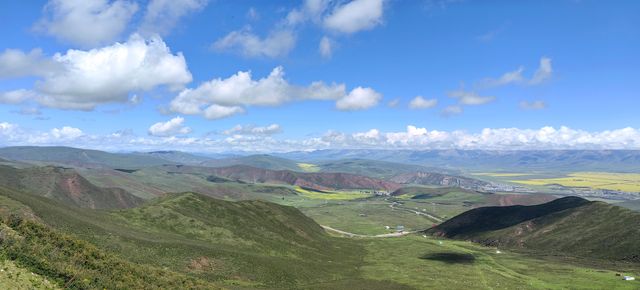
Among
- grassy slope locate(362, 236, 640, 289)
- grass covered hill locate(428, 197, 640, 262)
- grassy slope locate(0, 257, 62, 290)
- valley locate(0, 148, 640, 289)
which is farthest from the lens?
grass covered hill locate(428, 197, 640, 262)

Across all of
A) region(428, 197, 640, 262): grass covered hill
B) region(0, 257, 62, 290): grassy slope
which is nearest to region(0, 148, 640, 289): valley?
region(0, 257, 62, 290): grassy slope

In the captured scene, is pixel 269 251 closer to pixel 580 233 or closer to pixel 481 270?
pixel 481 270

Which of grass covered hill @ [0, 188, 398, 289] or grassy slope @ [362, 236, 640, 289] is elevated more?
grass covered hill @ [0, 188, 398, 289]

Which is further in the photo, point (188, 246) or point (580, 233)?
point (580, 233)

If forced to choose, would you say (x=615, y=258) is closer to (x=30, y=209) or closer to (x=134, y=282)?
(x=134, y=282)

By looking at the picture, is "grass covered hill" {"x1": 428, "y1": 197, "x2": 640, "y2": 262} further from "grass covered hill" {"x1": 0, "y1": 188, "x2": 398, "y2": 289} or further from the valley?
"grass covered hill" {"x1": 0, "y1": 188, "x2": 398, "y2": 289}

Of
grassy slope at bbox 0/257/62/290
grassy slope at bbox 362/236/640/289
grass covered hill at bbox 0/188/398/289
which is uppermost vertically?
grassy slope at bbox 0/257/62/290

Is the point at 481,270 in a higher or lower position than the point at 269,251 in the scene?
lower

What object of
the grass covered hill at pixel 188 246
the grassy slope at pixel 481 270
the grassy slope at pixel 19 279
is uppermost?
the grassy slope at pixel 19 279

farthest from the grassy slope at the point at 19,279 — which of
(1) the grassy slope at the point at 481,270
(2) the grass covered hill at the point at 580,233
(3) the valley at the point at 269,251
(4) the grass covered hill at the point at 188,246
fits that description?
(2) the grass covered hill at the point at 580,233

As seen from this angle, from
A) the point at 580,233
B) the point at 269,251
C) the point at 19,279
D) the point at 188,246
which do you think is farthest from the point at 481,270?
the point at 19,279

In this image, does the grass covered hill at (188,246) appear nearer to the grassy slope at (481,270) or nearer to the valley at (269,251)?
the valley at (269,251)
